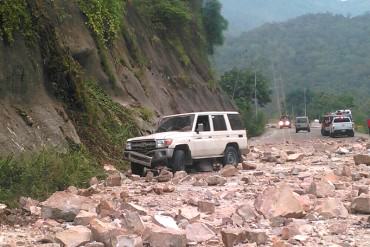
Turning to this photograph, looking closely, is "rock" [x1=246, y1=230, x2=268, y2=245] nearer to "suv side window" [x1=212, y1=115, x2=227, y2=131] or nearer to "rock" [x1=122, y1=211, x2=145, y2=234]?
"rock" [x1=122, y1=211, x2=145, y2=234]

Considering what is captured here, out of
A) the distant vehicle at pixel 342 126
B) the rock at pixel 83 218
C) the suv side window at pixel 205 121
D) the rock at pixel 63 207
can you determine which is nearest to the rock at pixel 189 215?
the rock at pixel 83 218

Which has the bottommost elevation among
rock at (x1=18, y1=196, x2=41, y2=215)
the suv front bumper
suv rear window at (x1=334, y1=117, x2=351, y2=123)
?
rock at (x1=18, y1=196, x2=41, y2=215)

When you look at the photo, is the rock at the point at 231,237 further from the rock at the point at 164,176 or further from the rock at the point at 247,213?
the rock at the point at 164,176

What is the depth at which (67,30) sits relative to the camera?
2141cm

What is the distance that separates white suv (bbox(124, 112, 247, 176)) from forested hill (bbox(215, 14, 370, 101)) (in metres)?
79.2

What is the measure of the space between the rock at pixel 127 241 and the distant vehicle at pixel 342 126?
35.6 meters

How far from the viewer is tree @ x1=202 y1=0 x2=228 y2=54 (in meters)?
52.1

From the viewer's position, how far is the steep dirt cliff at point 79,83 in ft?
45.2

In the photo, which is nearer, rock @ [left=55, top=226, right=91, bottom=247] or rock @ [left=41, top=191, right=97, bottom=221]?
rock @ [left=55, top=226, right=91, bottom=247]

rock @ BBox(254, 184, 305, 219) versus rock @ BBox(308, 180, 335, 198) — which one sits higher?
rock @ BBox(254, 184, 305, 219)

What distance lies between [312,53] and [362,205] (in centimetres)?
12089

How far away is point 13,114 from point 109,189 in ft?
11.3

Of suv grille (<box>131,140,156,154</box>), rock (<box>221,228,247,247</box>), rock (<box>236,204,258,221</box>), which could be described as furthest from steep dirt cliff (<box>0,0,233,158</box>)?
rock (<box>221,228,247,247</box>)

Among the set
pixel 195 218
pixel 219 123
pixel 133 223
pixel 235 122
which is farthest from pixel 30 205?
pixel 235 122
